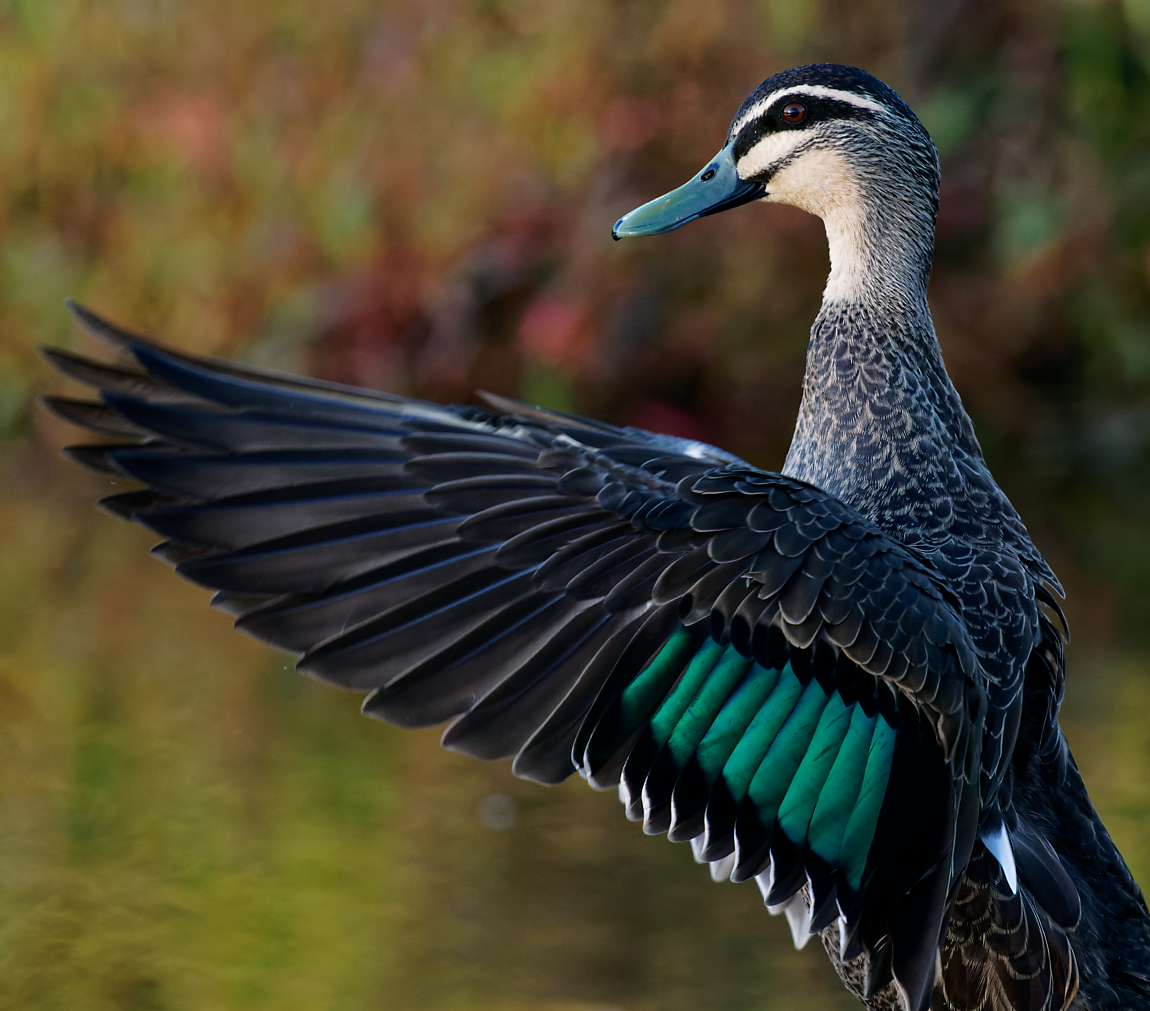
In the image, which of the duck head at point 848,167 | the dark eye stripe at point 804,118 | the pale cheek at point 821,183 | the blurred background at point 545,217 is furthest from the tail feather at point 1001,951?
the blurred background at point 545,217

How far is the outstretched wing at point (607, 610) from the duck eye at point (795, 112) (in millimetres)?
1062

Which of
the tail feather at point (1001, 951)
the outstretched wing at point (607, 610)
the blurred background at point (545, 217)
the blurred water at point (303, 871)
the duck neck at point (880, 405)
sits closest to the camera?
the outstretched wing at point (607, 610)

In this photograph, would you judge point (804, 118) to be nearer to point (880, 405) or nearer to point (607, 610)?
point (880, 405)

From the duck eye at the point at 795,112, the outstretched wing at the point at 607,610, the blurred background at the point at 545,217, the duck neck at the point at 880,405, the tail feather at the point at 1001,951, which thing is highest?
the blurred background at the point at 545,217

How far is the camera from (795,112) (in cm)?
312

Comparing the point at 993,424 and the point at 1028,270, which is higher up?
the point at 1028,270

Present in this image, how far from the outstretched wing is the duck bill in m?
0.90

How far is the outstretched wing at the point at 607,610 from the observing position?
2096 millimetres

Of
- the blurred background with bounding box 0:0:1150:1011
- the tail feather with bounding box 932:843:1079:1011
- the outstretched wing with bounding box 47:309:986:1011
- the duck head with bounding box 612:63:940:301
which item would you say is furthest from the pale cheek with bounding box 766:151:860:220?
the blurred background with bounding box 0:0:1150:1011

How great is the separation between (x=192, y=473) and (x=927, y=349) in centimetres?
149

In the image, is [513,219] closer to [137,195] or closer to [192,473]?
[137,195]

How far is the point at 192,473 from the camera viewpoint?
6.83 ft

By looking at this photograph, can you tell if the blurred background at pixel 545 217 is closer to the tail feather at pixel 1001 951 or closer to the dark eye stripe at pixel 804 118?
the dark eye stripe at pixel 804 118

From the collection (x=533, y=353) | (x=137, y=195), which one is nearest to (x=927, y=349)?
(x=533, y=353)
